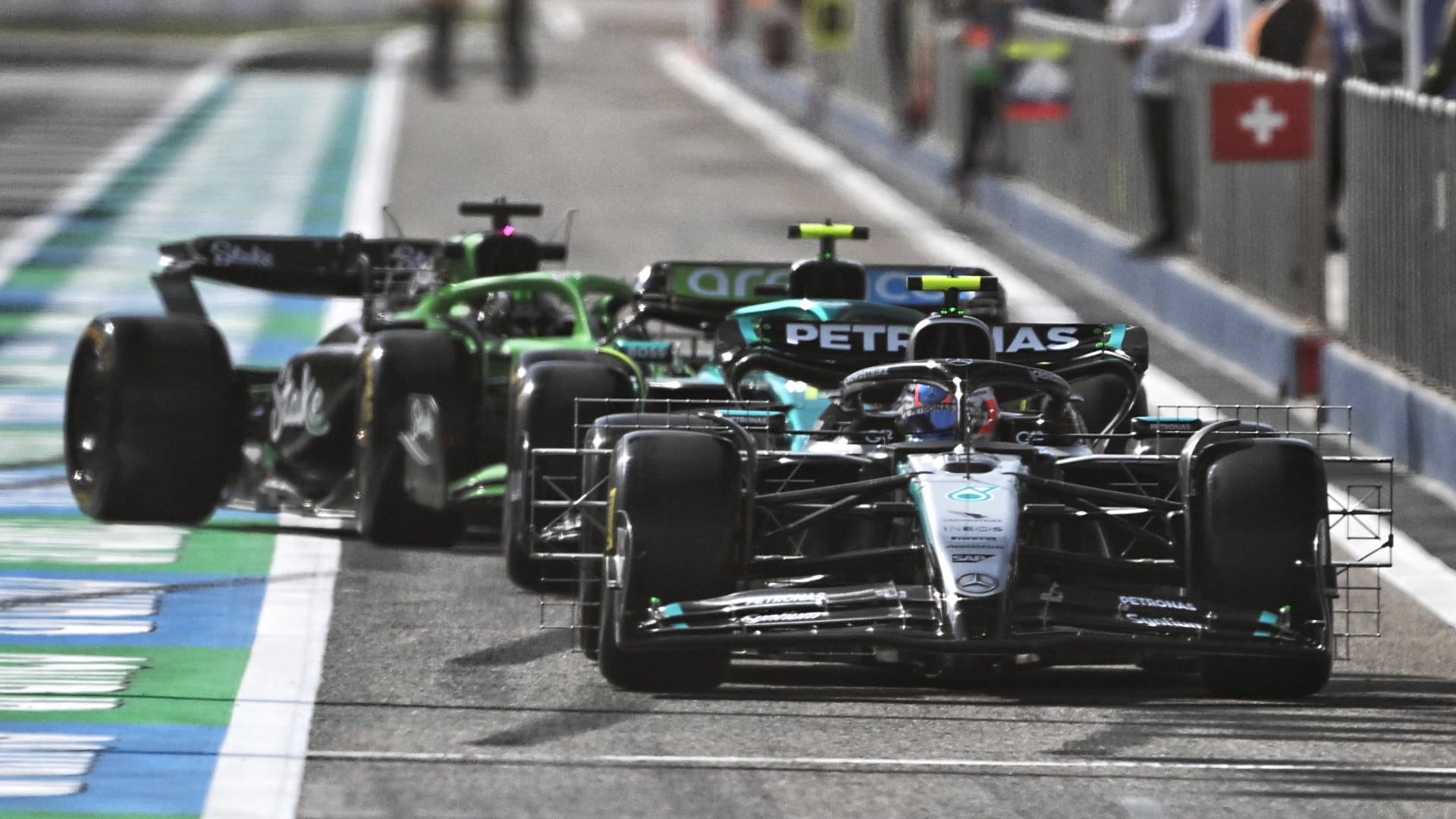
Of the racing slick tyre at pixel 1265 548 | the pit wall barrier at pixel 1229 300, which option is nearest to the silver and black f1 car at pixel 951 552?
the racing slick tyre at pixel 1265 548

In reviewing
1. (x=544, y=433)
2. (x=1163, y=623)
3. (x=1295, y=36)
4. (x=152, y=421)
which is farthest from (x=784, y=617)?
(x=1295, y=36)

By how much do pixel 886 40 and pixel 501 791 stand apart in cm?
2631

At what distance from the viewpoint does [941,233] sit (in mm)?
26094

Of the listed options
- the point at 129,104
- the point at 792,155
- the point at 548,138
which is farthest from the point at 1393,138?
the point at 129,104

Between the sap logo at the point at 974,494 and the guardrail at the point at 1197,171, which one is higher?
the sap logo at the point at 974,494

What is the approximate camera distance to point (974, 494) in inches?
356

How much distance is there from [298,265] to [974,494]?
6078 millimetres

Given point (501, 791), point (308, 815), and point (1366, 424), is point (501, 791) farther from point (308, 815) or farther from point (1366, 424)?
point (1366, 424)

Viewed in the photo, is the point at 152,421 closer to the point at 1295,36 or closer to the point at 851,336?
A: the point at 851,336

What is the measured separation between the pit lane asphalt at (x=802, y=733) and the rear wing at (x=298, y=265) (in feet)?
7.51

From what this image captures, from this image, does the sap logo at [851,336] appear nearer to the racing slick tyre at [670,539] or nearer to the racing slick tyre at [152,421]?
the racing slick tyre at [670,539]

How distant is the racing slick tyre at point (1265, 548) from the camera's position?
29.6 ft

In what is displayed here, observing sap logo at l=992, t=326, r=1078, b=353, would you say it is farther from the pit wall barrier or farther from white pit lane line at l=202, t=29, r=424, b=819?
the pit wall barrier

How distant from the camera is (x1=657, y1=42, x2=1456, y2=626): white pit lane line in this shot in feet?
38.4
